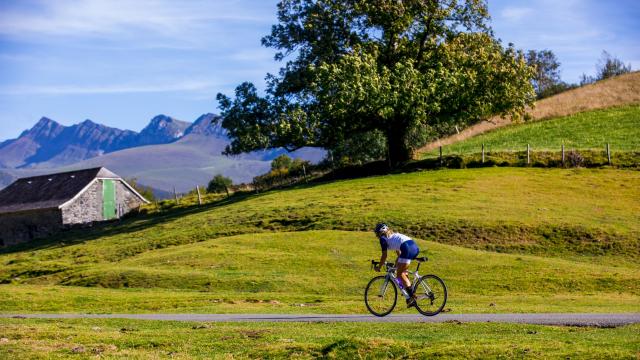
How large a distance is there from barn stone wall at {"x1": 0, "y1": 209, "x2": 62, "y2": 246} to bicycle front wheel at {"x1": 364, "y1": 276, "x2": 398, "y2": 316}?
69.7 meters

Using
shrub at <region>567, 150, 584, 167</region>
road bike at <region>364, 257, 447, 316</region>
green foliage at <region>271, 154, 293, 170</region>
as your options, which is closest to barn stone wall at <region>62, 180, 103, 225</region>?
green foliage at <region>271, 154, 293, 170</region>

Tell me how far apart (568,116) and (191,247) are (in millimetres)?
51928

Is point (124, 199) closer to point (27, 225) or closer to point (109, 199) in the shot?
point (109, 199)

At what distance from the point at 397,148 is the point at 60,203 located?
133 ft

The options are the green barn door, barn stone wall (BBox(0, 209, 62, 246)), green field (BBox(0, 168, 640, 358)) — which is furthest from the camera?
the green barn door

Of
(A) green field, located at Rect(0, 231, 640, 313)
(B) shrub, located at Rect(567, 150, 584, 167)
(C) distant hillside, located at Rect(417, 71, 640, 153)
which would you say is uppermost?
(C) distant hillside, located at Rect(417, 71, 640, 153)

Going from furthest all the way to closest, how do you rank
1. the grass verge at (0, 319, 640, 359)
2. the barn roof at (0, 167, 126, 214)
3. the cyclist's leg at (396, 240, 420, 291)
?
the barn roof at (0, 167, 126, 214), the cyclist's leg at (396, 240, 420, 291), the grass verge at (0, 319, 640, 359)

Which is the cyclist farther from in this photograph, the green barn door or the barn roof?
the green barn door

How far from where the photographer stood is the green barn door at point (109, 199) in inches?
3712

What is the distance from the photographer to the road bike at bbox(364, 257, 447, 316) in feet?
70.9

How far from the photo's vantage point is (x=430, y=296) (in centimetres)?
2159

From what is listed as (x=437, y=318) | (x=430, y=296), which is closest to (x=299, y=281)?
(x=430, y=296)

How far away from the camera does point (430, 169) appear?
6519cm

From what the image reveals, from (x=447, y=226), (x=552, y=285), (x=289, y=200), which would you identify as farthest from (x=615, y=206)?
(x=289, y=200)
